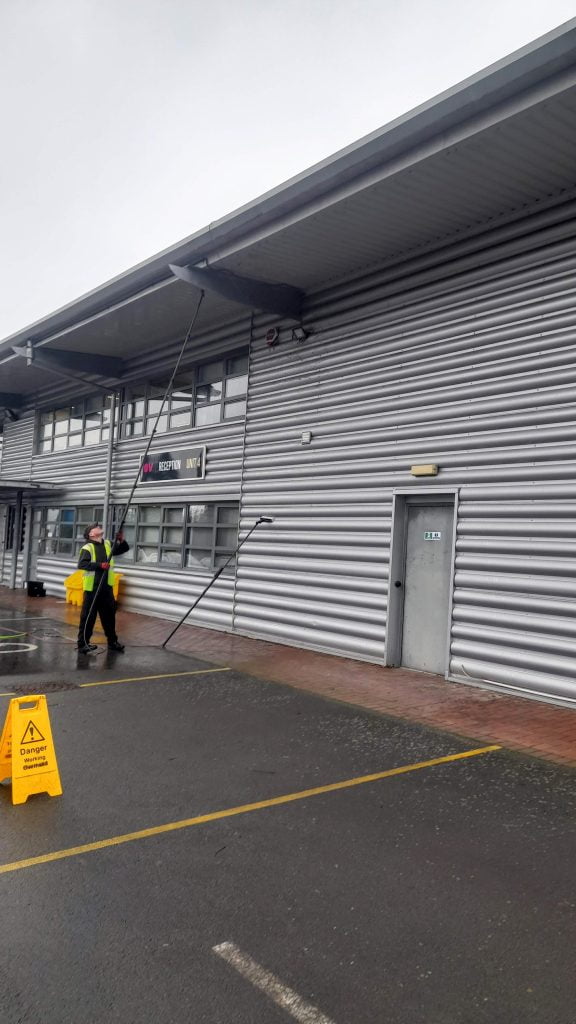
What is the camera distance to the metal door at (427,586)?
30.5 ft

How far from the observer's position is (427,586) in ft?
31.3

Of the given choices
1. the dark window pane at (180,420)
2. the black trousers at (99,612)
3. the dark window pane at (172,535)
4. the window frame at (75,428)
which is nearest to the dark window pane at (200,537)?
the dark window pane at (172,535)

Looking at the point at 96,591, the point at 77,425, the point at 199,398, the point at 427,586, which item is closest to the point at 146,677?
the point at 96,591

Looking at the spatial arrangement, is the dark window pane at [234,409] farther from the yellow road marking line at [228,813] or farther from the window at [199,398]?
the yellow road marking line at [228,813]

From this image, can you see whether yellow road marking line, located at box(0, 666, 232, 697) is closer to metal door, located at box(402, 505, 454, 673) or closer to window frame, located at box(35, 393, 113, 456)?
metal door, located at box(402, 505, 454, 673)

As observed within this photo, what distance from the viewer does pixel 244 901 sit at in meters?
3.49

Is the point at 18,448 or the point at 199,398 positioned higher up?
the point at 199,398

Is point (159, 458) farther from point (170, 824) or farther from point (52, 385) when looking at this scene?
point (170, 824)

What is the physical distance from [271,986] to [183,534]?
1193cm

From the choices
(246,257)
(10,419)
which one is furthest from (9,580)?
A: (246,257)

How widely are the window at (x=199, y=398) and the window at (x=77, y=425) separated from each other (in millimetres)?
1215

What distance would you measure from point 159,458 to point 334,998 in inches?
523

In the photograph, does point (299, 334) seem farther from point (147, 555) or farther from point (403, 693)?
point (147, 555)

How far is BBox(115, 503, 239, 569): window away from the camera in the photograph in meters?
13.4
